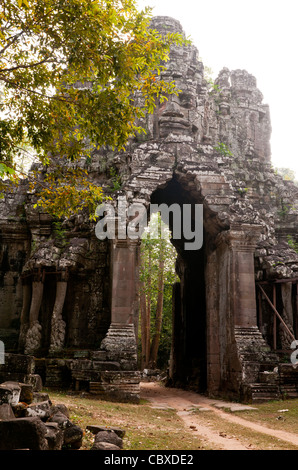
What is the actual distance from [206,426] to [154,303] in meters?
19.1

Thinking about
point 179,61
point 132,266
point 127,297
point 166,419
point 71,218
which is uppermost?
point 179,61

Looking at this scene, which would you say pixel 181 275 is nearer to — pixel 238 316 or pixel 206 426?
pixel 238 316

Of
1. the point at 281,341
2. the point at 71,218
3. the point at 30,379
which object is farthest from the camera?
the point at 71,218

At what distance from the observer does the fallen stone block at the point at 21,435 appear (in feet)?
12.9

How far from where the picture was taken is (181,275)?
53.7 ft

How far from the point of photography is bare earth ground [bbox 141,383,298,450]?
589 centimetres

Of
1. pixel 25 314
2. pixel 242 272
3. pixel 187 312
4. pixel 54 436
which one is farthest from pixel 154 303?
pixel 54 436

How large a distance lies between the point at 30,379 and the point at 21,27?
5284 mm

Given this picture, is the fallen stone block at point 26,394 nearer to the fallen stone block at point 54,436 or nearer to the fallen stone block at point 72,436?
the fallen stone block at point 72,436

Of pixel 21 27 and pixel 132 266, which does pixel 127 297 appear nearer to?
pixel 132 266

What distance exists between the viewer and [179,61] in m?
14.6

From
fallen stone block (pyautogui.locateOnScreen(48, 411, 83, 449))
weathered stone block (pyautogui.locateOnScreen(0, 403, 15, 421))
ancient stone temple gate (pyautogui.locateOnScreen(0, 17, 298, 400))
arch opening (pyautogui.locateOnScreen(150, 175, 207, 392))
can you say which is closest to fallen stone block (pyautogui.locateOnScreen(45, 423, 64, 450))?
fallen stone block (pyautogui.locateOnScreen(48, 411, 83, 449))

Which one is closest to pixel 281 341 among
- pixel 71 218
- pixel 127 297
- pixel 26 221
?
pixel 127 297

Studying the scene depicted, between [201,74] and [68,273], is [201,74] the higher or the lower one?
the higher one
